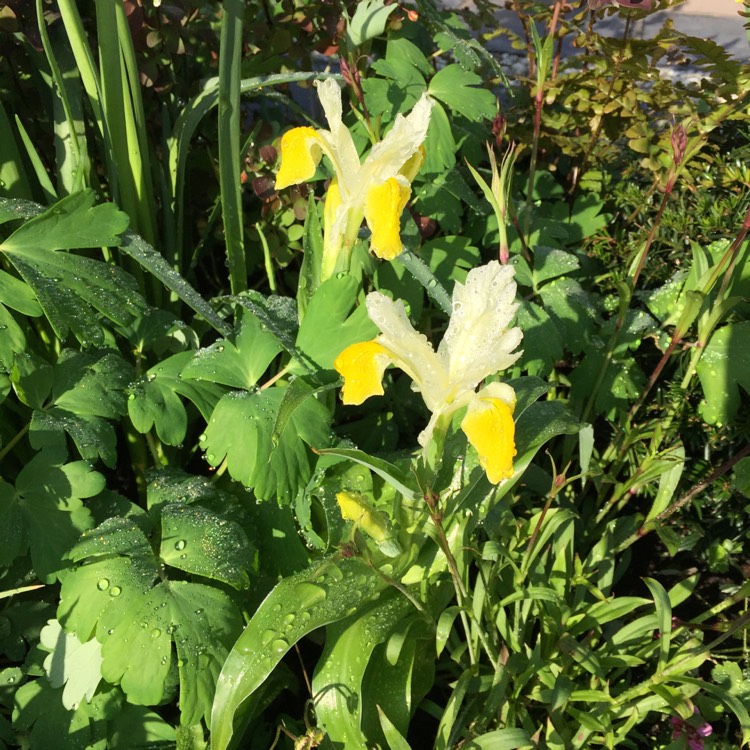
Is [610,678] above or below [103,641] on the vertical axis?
below

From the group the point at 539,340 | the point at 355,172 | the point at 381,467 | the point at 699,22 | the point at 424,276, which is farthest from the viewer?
the point at 699,22

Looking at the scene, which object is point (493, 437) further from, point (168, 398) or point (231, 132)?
point (231, 132)

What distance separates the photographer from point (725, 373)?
1.42 m

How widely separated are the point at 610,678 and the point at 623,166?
1.24m

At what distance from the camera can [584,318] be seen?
61.9 inches

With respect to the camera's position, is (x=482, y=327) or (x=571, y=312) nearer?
(x=482, y=327)

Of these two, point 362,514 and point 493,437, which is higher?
point 493,437

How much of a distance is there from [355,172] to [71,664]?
87 cm

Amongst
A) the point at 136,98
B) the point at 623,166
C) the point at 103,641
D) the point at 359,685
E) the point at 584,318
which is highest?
the point at 136,98

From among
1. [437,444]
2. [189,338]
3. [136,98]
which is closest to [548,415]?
[437,444]

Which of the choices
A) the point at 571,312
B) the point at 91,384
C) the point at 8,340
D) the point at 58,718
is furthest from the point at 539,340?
the point at 58,718

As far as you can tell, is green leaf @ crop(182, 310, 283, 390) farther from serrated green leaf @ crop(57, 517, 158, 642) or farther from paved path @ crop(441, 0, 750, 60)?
paved path @ crop(441, 0, 750, 60)

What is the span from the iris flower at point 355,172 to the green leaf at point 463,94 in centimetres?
35

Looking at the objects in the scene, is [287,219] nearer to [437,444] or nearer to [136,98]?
[136,98]
